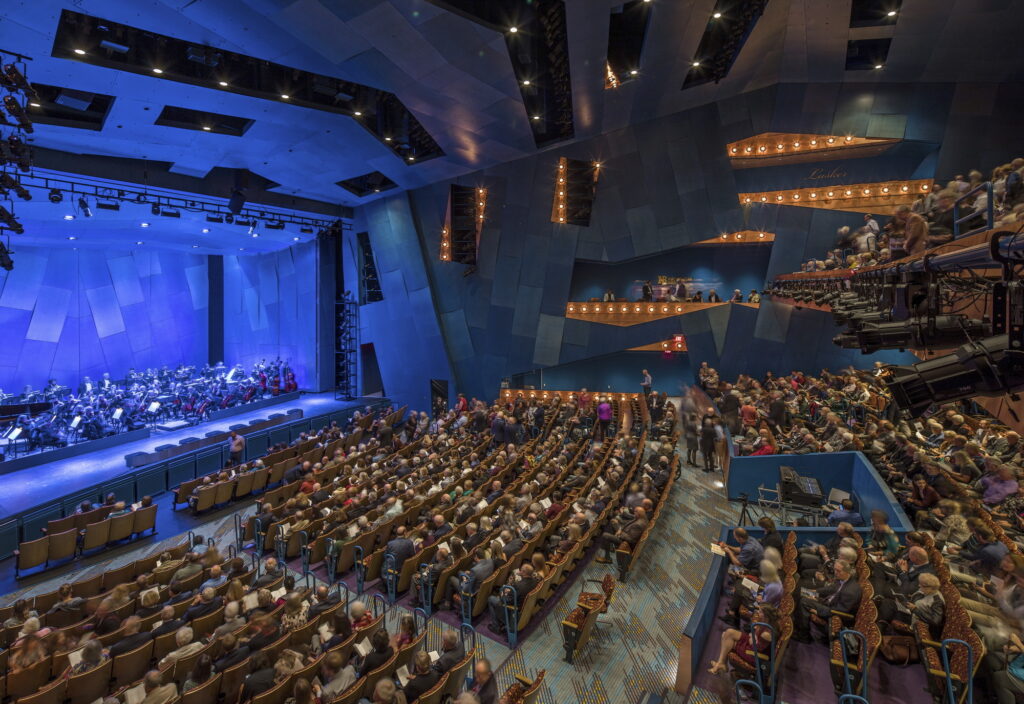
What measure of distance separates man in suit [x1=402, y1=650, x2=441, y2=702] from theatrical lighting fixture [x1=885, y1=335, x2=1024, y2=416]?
4614 mm

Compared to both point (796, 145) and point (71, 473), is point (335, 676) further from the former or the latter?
point (796, 145)

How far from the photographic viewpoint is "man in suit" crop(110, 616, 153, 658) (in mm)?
4527

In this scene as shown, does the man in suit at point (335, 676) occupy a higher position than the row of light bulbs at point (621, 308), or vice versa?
the row of light bulbs at point (621, 308)

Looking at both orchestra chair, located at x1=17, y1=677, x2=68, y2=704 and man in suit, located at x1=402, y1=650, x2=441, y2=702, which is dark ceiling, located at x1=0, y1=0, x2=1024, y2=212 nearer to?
orchestra chair, located at x1=17, y1=677, x2=68, y2=704

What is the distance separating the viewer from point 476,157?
14.5 metres

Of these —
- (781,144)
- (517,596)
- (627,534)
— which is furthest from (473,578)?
(781,144)

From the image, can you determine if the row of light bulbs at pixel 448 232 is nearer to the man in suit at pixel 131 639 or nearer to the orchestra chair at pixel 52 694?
the man in suit at pixel 131 639

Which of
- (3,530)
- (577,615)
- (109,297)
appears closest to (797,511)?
(577,615)

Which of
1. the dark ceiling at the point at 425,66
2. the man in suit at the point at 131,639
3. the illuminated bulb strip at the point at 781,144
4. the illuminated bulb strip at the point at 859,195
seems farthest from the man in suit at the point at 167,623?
the illuminated bulb strip at the point at 781,144

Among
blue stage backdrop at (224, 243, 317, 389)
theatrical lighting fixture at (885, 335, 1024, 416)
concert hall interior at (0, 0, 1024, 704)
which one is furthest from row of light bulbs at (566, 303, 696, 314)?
blue stage backdrop at (224, 243, 317, 389)

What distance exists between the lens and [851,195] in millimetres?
13734

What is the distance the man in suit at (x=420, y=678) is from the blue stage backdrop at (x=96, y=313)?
19783 mm

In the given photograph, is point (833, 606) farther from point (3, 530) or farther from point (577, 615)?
point (3, 530)

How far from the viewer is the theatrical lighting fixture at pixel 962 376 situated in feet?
11.2
